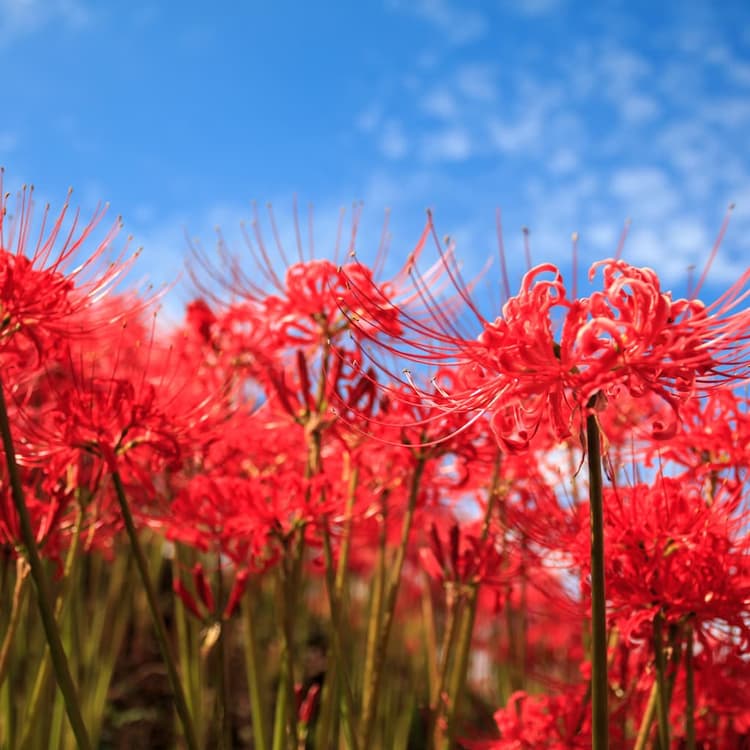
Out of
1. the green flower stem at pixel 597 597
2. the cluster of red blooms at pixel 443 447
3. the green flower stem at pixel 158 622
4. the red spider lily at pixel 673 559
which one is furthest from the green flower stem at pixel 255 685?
the green flower stem at pixel 597 597

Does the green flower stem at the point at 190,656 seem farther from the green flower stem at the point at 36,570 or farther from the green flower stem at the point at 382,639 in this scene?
the green flower stem at the point at 36,570

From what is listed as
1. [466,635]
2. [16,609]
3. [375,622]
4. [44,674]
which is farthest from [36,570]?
[466,635]

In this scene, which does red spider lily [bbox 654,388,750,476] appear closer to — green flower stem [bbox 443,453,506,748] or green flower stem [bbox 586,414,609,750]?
green flower stem [bbox 443,453,506,748]

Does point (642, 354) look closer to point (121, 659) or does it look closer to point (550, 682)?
point (550, 682)

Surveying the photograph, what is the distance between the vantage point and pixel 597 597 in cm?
130

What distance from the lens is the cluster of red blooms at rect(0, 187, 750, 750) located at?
1.41 m

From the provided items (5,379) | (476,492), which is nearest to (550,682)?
(476,492)

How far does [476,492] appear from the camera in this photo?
2.62 metres

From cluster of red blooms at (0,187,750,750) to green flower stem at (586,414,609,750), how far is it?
0.23 feet

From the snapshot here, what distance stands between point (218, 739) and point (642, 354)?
1307mm

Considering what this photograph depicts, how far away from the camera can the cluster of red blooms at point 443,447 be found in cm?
141

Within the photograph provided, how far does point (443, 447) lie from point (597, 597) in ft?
3.34

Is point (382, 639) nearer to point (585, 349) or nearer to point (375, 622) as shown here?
point (375, 622)

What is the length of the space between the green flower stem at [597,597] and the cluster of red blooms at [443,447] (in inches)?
2.8
